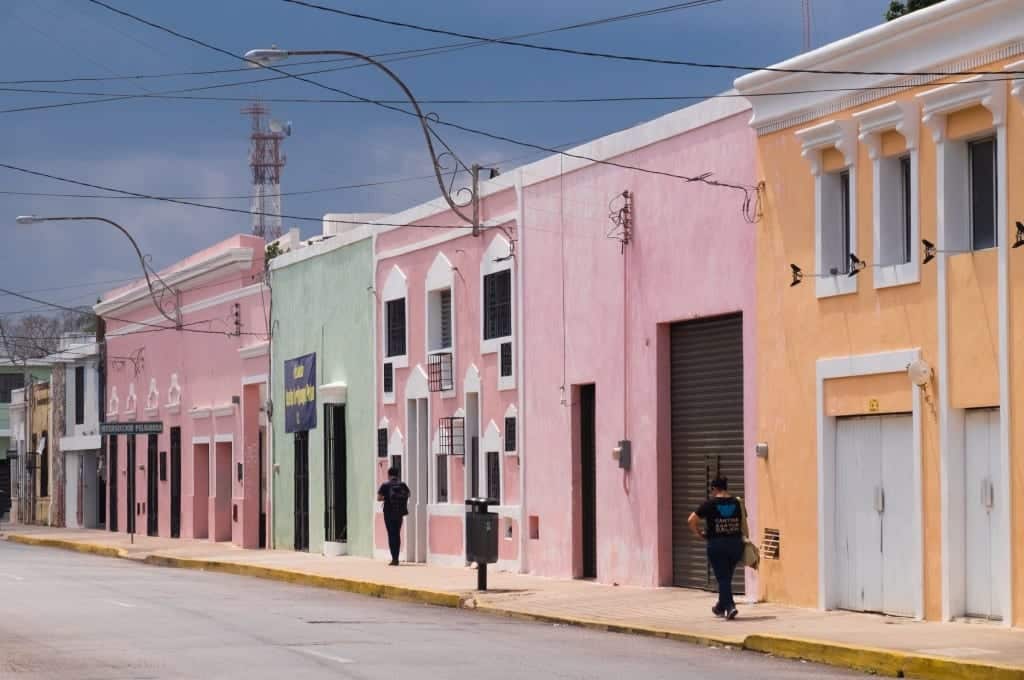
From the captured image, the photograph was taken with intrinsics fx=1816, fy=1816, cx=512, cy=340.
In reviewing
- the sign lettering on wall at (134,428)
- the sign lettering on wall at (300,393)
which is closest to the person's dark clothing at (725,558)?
the sign lettering on wall at (300,393)

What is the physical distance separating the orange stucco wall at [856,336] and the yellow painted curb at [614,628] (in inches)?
97.6

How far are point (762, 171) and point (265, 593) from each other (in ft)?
32.5

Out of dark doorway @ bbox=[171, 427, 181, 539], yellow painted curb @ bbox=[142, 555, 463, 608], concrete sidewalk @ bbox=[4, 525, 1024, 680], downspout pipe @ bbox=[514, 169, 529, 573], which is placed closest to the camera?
concrete sidewalk @ bbox=[4, 525, 1024, 680]

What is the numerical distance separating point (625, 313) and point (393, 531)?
342 inches

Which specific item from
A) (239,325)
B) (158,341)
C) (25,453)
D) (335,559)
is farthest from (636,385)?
(25,453)

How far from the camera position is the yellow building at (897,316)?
18219mm

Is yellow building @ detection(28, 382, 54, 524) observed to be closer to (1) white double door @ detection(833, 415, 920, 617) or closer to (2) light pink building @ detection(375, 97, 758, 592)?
(2) light pink building @ detection(375, 97, 758, 592)

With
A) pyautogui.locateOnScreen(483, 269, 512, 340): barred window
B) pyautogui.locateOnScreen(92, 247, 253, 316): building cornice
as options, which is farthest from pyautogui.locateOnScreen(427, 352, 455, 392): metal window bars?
pyautogui.locateOnScreen(92, 247, 253, 316): building cornice

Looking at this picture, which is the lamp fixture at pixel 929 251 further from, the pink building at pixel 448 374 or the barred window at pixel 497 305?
the barred window at pixel 497 305

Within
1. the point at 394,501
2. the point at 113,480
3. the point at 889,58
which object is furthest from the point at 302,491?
the point at 889,58

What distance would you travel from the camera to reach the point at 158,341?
5072 cm

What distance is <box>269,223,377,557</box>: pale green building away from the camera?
3588 centimetres

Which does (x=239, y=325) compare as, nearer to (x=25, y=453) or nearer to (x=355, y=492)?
(x=355, y=492)

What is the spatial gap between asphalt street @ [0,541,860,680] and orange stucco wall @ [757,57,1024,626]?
3045 millimetres
